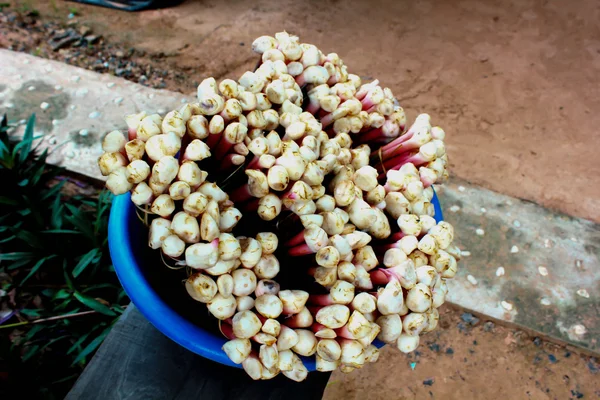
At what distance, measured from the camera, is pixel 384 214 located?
752 mm

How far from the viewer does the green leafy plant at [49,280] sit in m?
1.28

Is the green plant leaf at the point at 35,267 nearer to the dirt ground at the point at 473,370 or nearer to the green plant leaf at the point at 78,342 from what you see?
the green plant leaf at the point at 78,342

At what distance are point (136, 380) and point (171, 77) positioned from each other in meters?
1.88

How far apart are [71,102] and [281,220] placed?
1525 mm

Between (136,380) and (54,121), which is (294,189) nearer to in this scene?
(136,380)

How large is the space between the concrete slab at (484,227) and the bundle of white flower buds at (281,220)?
38.4 inches

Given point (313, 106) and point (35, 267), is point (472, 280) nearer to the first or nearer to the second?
point (313, 106)

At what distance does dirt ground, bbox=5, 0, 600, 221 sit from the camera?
7.11ft


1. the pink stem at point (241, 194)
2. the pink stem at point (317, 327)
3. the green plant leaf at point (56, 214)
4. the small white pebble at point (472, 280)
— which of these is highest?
the pink stem at point (241, 194)

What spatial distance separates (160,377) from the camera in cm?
A: 84

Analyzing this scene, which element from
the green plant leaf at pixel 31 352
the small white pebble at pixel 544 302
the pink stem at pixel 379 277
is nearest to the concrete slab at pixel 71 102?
the green plant leaf at pixel 31 352

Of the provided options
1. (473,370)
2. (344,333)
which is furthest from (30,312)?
(473,370)

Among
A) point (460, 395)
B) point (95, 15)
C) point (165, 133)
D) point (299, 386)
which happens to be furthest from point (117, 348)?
point (95, 15)

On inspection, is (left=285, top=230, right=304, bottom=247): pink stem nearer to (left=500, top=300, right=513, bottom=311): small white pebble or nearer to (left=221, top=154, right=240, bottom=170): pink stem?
(left=221, top=154, right=240, bottom=170): pink stem
